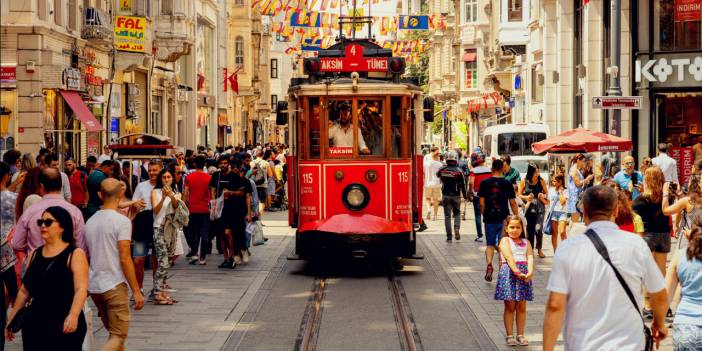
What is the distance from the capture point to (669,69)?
1227 inches

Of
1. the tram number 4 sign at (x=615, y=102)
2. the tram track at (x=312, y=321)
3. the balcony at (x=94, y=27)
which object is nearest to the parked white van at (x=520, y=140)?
the balcony at (x=94, y=27)

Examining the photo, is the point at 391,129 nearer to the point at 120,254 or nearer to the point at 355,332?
the point at 355,332

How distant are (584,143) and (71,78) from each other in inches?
569

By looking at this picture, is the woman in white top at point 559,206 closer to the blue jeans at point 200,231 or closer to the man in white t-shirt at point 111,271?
the blue jeans at point 200,231

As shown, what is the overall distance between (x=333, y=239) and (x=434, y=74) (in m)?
67.0

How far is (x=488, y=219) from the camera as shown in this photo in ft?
54.7

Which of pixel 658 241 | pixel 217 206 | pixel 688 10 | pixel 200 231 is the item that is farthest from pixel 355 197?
pixel 688 10

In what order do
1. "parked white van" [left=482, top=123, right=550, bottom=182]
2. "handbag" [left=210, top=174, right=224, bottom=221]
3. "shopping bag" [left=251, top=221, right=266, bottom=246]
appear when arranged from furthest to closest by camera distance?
"parked white van" [left=482, top=123, right=550, bottom=182] < "shopping bag" [left=251, top=221, right=266, bottom=246] < "handbag" [left=210, top=174, right=224, bottom=221]

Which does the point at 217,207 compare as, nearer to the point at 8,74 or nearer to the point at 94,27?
the point at 8,74

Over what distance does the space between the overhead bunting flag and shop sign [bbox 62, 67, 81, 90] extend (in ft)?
56.9

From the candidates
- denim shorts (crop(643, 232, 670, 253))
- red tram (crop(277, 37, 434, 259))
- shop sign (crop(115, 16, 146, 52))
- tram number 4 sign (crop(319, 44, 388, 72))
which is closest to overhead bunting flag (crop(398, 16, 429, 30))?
shop sign (crop(115, 16, 146, 52))

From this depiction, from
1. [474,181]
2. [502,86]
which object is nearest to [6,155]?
[474,181]

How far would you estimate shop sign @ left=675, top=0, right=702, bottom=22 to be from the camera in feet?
100

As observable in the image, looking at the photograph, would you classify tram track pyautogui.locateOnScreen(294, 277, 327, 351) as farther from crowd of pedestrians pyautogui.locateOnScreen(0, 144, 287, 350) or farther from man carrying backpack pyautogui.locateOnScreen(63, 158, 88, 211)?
man carrying backpack pyautogui.locateOnScreen(63, 158, 88, 211)
